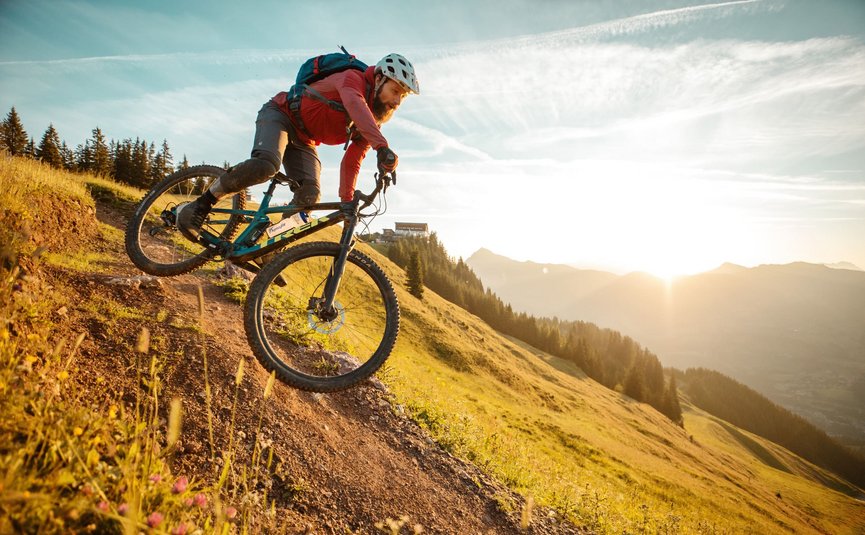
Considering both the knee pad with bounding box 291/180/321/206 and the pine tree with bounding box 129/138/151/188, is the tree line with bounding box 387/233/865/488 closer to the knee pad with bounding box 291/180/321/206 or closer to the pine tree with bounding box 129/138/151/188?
the pine tree with bounding box 129/138/151/188

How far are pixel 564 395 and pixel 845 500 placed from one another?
287ft

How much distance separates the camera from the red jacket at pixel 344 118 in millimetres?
4703

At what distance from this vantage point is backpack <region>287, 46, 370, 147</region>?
5.29 m

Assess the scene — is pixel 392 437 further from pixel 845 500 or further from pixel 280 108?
pixel 845 500

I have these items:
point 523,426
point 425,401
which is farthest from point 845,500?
point 425,401

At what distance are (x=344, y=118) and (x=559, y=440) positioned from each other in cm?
4156

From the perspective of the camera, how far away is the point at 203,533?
93.9 inches

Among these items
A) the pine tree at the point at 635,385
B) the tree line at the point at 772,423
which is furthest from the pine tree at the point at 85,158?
the tree line at the point at 772,423

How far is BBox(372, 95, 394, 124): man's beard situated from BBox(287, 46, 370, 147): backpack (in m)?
0.20

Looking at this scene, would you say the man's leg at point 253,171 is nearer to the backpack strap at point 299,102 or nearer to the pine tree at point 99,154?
the backpack strap at point 299,102

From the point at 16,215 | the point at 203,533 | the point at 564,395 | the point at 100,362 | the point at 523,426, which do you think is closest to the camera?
the point at 203,533

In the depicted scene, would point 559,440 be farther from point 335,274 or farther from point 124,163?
point 124,163

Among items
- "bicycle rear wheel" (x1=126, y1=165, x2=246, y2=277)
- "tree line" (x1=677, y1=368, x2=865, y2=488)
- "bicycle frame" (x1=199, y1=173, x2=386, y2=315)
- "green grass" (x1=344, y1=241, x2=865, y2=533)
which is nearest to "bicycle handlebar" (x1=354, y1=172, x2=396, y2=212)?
"bicycle frame" (x1=199, y1=173, x2=386, y2=315)

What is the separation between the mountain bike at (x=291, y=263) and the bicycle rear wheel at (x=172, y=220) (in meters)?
0.01
